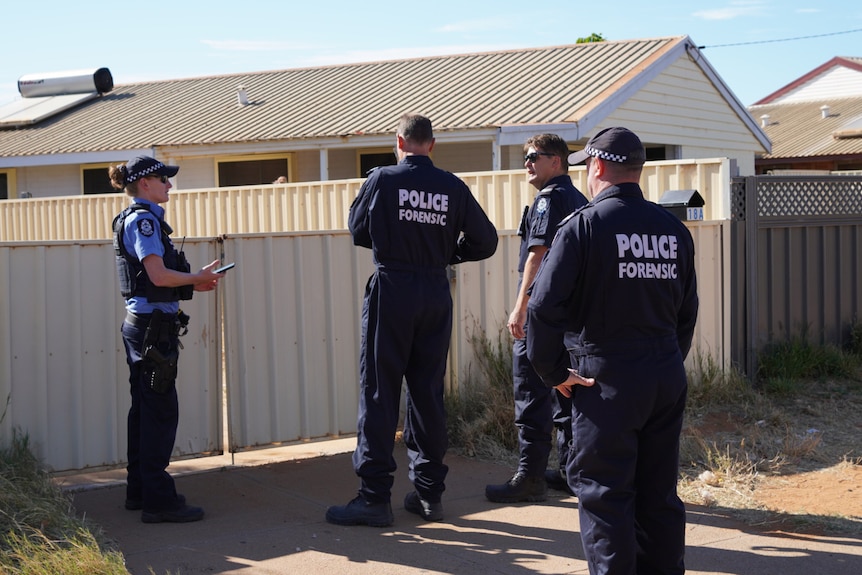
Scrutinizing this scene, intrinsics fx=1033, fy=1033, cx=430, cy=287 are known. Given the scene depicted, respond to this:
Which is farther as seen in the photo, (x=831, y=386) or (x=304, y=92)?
(x=304, y=92)

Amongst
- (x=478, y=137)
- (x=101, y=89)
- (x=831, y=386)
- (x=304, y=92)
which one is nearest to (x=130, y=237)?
(x=831, y=386)

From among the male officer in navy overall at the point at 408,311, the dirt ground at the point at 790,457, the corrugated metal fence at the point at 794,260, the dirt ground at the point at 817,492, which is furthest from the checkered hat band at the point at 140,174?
the corrugated metal fence at the point at 794,260

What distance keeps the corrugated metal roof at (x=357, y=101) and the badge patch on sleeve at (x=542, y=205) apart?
38.3 ft

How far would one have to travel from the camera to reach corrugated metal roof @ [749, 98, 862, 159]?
1140 inches

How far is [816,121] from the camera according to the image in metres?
33.6

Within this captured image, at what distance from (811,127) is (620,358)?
31.7 meters

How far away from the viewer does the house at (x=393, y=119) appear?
60.3ft

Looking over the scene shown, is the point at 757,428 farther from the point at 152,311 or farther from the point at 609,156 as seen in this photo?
the point at 152,311

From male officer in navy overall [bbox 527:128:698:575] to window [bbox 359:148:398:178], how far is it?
55.5 ft

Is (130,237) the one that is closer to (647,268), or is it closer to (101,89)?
(647,268)

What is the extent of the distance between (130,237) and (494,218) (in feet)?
17.7

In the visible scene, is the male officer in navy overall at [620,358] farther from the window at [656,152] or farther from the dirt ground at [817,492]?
the window at [656,152]

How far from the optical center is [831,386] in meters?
8.90

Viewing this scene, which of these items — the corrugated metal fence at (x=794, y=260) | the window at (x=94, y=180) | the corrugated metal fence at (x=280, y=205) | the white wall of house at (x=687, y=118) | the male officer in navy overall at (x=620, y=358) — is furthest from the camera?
the window at (x=94, y=180)
